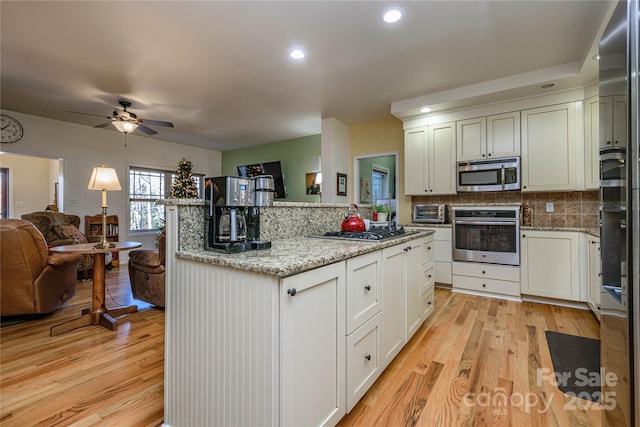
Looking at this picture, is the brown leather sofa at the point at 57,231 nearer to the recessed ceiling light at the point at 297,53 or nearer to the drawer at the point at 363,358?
the recessed ceiling light at the point at 297,53

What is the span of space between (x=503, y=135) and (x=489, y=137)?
0.50 ft

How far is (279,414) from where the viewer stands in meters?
1.06

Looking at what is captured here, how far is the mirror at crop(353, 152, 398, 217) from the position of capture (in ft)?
17.2

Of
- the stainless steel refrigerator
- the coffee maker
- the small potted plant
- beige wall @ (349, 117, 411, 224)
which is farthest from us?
beige wall @ (349, 117, 411, 224)

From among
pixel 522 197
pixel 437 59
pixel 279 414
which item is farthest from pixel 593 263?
pixel 279 414

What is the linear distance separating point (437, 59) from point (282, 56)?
61.7 inches

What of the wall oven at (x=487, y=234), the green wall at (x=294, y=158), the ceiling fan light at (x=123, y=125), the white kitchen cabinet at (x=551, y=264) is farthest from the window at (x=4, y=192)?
the white kitchen cabinet at (x=551, y=264)

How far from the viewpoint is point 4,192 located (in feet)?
20.4

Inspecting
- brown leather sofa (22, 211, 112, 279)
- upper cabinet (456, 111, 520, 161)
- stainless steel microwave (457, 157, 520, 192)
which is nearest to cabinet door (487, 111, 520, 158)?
upper cabinet (456, 111, 520, 161)

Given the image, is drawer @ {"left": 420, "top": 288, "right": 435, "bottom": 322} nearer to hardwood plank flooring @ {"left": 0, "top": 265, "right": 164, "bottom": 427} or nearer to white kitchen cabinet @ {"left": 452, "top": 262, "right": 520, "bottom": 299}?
white kitchen cabinet @ {"left": 452, "top": 262, "right": 520, "bottom": 299}

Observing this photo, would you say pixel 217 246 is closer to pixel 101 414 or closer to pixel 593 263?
pixel 101 414

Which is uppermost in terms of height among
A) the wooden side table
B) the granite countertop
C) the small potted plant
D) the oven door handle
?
the small potted plant

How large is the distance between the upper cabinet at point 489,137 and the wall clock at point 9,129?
666cm

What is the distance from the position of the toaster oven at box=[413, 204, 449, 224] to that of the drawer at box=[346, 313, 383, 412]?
2.77 meters
